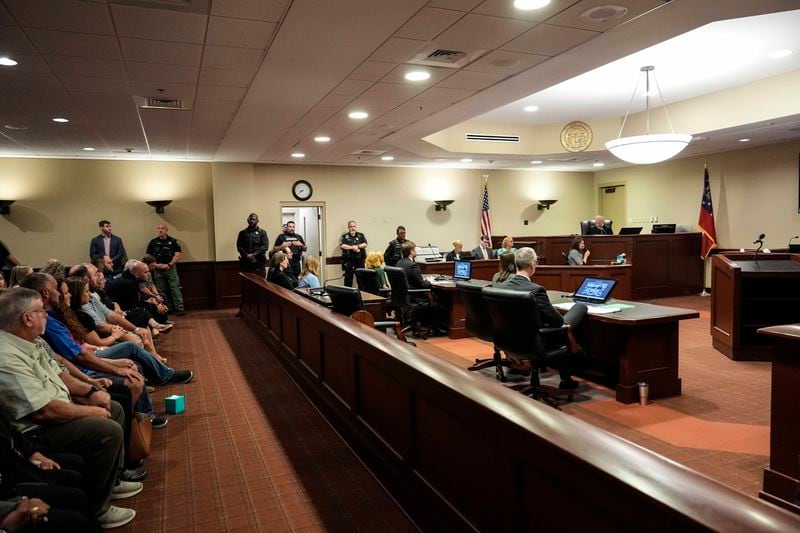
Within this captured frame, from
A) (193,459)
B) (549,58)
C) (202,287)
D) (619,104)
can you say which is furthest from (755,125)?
(202,287)

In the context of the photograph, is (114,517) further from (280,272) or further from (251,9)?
(280,272)

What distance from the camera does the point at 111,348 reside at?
409cm

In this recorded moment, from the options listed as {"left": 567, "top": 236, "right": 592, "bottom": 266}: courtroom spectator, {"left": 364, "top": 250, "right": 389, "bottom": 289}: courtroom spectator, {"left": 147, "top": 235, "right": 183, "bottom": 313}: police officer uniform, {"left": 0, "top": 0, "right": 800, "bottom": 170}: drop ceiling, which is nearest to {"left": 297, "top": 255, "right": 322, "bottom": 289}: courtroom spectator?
{"left": 364, "top": 250, "right": 389, "bottom": 289}: courtroom spectator

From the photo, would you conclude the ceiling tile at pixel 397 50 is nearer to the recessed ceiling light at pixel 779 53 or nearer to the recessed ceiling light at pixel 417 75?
the recessed ceiling light at pixel 417 75

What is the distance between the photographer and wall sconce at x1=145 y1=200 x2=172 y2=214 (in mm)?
9500

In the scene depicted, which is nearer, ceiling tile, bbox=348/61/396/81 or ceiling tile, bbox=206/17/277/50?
ceiling tile, bbox=206/17/277/50

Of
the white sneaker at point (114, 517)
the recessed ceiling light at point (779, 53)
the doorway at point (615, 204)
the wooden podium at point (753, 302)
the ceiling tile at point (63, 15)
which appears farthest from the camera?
the doorway at point (615, 204)

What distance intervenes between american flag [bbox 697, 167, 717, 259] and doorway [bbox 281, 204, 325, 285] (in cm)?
776

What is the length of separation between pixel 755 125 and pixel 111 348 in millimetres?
8906

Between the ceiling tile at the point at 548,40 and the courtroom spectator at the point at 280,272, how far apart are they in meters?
3.83

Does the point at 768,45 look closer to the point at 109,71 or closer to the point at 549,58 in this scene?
the point at 549,58

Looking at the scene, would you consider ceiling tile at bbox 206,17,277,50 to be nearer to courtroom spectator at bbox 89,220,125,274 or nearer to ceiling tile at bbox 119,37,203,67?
ceiling tile at bbox 119,37,203,67

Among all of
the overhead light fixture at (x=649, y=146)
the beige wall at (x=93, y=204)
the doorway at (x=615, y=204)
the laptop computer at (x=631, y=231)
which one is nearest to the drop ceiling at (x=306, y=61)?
the overhead light fixture at (x=649, y=146)

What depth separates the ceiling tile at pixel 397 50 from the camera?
3.84 m
